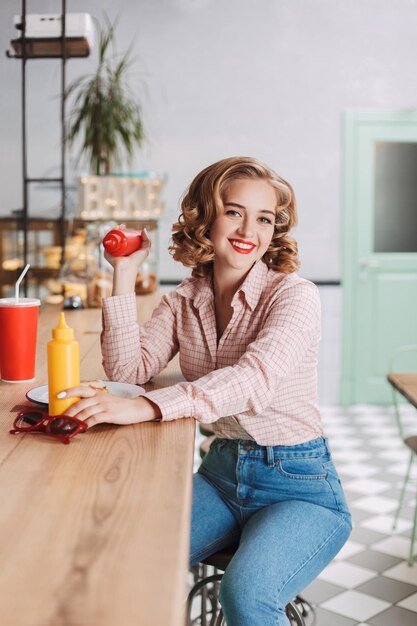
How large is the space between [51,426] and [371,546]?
2235 millimetres

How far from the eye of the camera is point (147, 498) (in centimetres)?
102

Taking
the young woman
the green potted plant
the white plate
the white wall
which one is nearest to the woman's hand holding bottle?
the young woman

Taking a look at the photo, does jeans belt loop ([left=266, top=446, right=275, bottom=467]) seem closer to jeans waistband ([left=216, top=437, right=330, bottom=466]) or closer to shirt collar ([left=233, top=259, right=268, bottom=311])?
jeans waistband ([left=216, top=437, right=330, bottom=466])

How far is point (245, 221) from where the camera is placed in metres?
1.74

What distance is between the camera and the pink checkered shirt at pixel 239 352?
1.47 meters

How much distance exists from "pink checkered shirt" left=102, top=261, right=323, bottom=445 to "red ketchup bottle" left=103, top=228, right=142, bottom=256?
107 mm

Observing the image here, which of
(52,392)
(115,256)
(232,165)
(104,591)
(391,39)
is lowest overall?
(104,591)

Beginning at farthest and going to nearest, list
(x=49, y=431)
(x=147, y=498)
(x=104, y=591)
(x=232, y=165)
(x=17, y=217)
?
(x=17, y=217) → (x=232, y=165) → (x=49, y=431) → (x=147, y=498) → (x=104, y=591)

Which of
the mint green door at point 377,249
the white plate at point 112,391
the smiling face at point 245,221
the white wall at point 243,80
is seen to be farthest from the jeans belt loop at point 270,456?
the mint green door at point 377,249

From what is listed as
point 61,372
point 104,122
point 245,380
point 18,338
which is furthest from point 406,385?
point 104,122

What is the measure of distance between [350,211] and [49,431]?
467cm

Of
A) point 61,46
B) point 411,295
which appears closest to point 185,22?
point 61,46

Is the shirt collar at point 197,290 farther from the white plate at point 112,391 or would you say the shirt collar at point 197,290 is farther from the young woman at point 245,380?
the white plate at point 112,391

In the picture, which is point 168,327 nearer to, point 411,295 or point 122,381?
point 122,381
